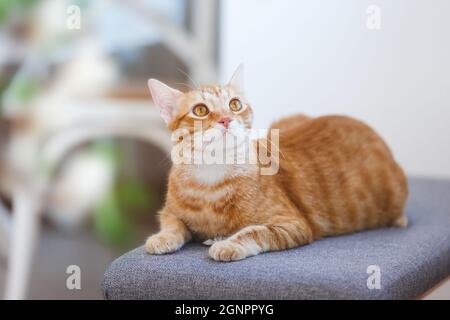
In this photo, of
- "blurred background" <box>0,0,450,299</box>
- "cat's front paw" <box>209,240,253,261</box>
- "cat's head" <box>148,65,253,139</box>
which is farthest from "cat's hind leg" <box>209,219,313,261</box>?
"blurred background" <box>0,0,450,299</box>

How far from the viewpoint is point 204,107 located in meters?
1.28

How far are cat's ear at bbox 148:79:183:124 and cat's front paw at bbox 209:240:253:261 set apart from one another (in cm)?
30

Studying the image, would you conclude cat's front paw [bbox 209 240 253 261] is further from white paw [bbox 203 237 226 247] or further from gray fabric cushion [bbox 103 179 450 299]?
white paw [bbox 203 237 226 247]

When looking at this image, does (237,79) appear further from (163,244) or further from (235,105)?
(163,244)

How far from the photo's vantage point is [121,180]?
9.84ft

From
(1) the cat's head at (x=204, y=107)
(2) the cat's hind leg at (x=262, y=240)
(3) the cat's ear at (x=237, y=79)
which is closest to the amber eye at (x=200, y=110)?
(1) the cat's head at (x=204, y=107)

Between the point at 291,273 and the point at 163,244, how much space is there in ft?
0.93

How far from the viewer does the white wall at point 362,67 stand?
2.05m

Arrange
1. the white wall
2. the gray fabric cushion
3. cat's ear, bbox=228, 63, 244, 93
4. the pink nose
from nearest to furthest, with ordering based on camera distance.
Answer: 1. the gray fabric cushion
2. the pink nose
3. cat's ear, bbox=228, 63, 244, 93
4. the white wall

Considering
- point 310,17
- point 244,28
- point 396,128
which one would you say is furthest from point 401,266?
point 244,28

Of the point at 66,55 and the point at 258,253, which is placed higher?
the point at 66,55

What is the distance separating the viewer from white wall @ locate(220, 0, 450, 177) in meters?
2.05
